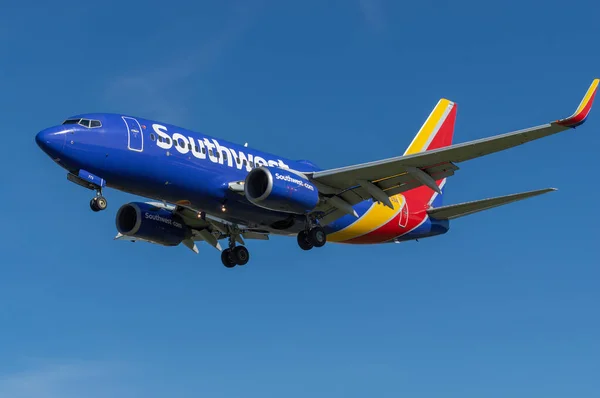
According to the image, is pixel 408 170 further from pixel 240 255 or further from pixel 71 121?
pixel 71 121

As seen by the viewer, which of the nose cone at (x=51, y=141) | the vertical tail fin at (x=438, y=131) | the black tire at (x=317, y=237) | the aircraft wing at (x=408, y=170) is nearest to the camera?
the aircraft wing at (x=408, y=170)

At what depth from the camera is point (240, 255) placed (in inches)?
1754

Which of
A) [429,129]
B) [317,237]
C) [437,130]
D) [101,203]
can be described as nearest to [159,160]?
[101,203]

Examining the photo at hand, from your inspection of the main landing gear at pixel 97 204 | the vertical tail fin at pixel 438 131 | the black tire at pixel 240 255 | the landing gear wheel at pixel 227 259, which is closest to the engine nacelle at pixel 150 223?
the landing gear wheel at pixel 227 259

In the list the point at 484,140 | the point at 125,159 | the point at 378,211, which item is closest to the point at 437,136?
the point at 378,211

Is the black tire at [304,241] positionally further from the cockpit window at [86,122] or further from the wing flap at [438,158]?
the cockpit window at [86,122]

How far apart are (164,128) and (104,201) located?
407 cm

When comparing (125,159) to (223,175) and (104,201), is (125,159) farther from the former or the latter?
(223,175)

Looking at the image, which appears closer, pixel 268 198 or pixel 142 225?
pixel 268 198

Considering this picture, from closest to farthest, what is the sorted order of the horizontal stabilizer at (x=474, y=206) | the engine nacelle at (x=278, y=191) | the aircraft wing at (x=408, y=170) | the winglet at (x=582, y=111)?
the winglet at (x=582, y=111) → the aircraft wing at (x=408, y=170) → the engine nacelle at (x=278, y=191) → the horizontal stabilizer at (x=474, y=206)

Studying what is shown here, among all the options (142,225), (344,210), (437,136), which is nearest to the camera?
(344,210)

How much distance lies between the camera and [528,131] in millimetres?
34844

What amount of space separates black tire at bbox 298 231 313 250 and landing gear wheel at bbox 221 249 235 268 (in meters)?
4.48

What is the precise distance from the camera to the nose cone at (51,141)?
35.5m
